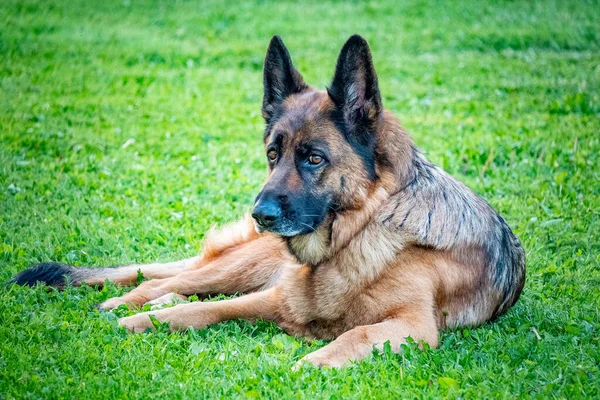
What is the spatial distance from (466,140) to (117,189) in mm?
4797

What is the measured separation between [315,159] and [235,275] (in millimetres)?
1470

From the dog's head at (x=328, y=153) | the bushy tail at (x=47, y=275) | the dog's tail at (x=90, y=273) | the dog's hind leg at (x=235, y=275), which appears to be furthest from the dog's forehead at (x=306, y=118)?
the bushy tail at (x=47, y=275)

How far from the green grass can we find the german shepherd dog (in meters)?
0.20

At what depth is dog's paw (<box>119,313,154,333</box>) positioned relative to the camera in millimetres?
4867

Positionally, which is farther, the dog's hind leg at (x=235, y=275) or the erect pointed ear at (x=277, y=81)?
the dog's hind leg at (x=235, y=275)

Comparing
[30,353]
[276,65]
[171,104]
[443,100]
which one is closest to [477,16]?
[443,100]

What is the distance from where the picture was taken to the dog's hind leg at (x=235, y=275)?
568 centimetres

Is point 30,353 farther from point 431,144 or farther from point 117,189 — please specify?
point 431,144

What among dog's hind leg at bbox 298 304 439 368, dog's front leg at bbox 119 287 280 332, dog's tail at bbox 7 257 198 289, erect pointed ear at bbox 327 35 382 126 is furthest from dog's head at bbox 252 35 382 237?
dog's tail at bbox 7 257 198 289

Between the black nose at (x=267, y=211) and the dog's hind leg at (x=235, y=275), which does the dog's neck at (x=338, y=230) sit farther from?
the dog's hind leg at (x=235, y=275)

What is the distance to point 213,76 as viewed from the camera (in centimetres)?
1422

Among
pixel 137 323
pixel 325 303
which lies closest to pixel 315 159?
pixel 325 303

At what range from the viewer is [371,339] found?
447cm

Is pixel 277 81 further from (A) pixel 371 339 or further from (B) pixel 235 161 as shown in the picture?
(B) pixel 235 161
